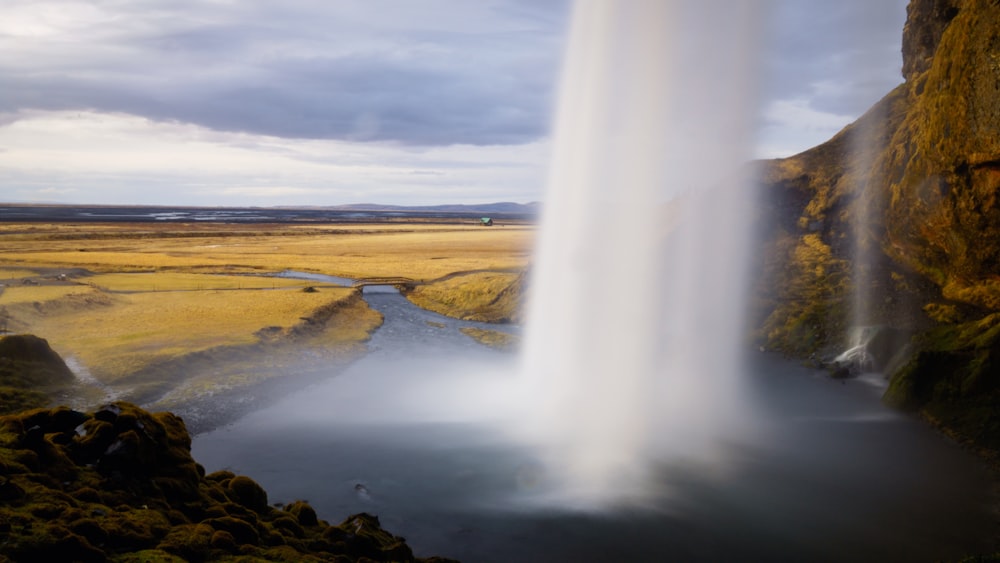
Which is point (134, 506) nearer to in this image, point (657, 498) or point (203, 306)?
point (657, 498)

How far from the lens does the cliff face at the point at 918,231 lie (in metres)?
24.4

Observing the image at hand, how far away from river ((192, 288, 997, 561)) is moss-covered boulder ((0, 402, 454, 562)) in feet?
8.72

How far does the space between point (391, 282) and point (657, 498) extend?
47.8 meters

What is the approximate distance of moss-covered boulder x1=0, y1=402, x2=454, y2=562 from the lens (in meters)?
9.87

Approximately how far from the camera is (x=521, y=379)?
29609 mm

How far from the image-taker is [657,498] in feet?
57.2

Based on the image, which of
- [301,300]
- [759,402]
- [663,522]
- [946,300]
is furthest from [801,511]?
[301,300]

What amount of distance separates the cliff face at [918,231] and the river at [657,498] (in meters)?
2.69

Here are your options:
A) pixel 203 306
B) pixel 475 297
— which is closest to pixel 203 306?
pixel 203 306

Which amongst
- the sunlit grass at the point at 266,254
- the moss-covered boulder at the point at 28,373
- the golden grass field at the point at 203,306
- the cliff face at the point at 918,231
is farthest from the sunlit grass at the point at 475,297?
the moss-covered boulder at the point at 28,373

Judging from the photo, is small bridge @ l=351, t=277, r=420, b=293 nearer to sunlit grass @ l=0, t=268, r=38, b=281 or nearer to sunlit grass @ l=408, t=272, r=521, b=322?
sunlit grass @ l=408, t=272, r=521, b=322

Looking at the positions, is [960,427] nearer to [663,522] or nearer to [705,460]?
[705,460]

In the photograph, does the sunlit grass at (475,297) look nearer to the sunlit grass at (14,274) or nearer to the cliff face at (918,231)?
the cliff face at (918,231)

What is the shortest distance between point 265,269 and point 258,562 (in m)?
62.8
